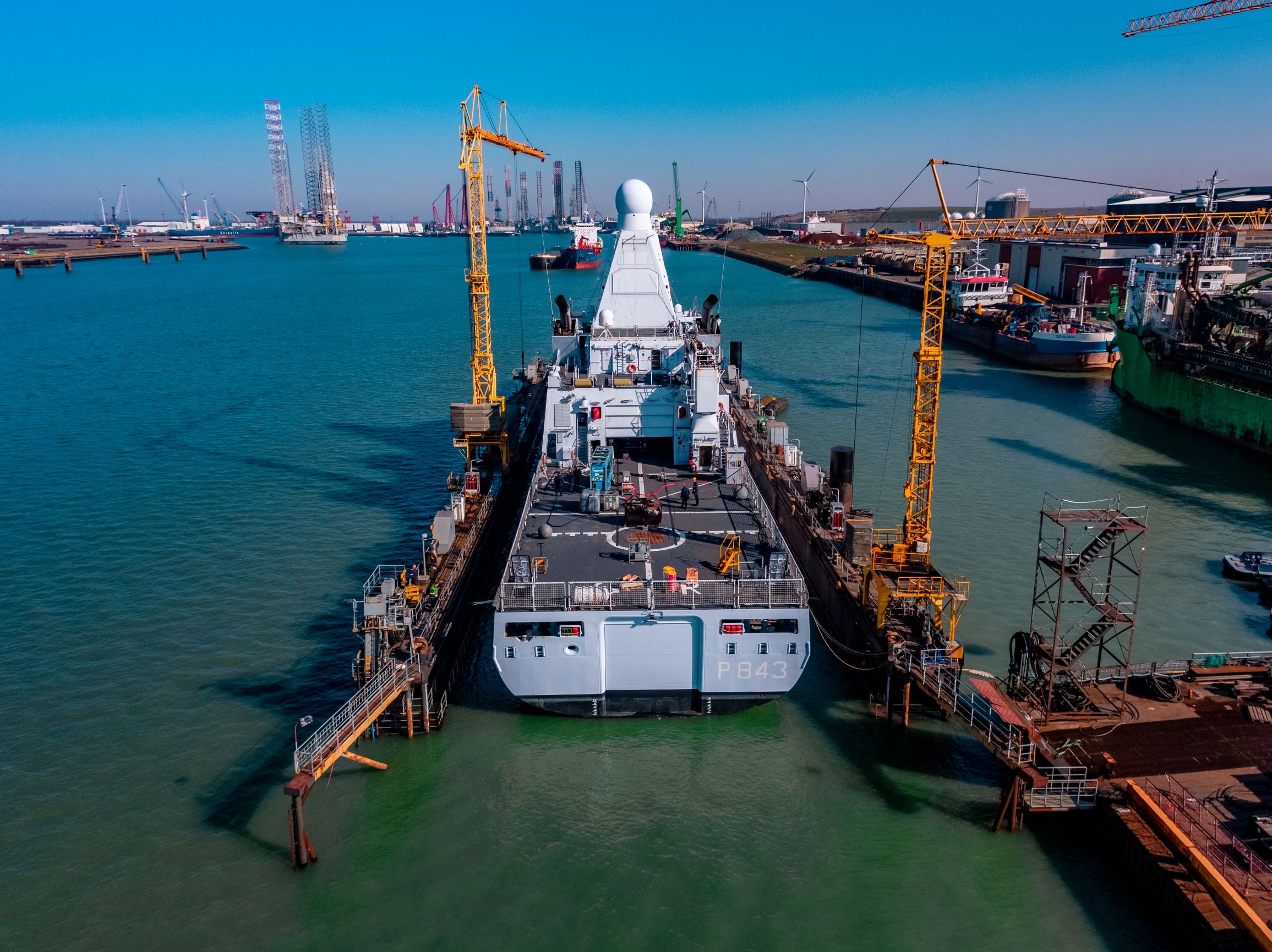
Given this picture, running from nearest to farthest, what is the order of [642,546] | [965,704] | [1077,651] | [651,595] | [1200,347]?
1. [965,704]
2. [1077,651]
3. [651,595]
4. [642,546]
5. [1200,347]

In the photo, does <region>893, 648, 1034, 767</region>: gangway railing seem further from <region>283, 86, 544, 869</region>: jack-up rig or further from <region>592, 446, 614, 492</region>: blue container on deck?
→ <region>283, 86, 544, 869</region>: jack-up rig

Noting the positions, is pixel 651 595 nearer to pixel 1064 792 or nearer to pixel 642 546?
pixel 642 546

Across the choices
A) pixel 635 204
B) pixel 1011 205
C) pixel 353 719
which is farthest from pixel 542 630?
pixel 1011 205

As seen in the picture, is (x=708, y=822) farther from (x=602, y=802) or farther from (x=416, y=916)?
(x=416, y=916)

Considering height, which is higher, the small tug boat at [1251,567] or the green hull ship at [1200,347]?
the green hull ship at [1200,347]

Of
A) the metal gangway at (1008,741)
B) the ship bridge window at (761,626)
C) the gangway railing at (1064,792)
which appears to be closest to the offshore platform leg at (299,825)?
the ship bridge window at (761,626)

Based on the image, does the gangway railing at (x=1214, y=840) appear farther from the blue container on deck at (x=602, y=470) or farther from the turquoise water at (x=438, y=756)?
the blue container on deck at (x=602, y=470)

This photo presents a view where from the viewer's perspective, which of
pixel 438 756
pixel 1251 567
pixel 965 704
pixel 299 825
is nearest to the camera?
pixel 299 825
